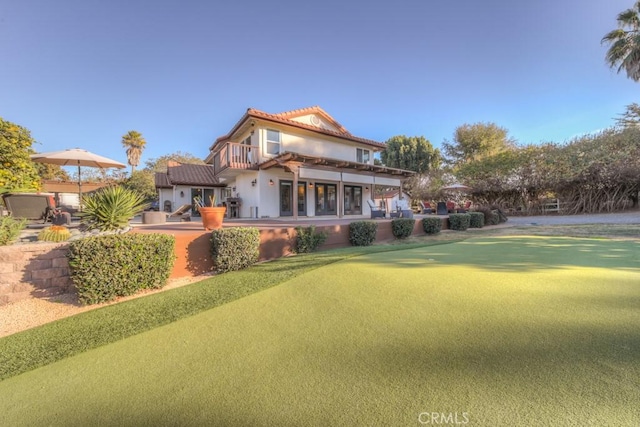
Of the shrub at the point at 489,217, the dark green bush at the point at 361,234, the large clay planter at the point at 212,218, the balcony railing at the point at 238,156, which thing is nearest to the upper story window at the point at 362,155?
the balcony railing at the point at 238,156

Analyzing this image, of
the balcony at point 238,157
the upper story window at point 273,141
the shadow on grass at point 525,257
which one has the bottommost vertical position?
the shadow on grass at point 525,257

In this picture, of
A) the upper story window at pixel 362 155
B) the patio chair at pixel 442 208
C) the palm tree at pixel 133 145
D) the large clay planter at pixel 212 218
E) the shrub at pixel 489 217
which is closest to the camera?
the large clay planter at pixel 212 218

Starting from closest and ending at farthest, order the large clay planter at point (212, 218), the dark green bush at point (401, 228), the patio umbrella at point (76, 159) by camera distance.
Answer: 1. the large clay planter at point (212, 218)
2. the patio umbrella at point (76, 159)
3. the dark green bush at point (401, 228)

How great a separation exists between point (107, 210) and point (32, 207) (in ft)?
18.8

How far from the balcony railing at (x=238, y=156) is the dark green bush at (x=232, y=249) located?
8607 mm

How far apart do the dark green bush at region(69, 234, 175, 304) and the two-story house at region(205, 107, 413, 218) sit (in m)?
7.94

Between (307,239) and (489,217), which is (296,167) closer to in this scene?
(307,239)

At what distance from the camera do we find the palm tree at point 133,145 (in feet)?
107

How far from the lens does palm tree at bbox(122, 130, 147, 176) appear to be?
107ft

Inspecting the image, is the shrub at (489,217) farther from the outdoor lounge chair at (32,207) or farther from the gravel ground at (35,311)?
the outdoor lounge chair at (32,207)

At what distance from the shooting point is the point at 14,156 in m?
8.02

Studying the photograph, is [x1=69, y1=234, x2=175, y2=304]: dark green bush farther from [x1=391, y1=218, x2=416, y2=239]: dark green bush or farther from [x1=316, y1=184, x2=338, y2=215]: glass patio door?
[x1=316, y1=184, x2=338, y2=215]: glass patio door

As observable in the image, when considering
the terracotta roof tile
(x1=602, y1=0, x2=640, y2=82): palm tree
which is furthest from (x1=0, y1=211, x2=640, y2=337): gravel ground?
(x1=602, y1=0, x2=640, y2=82): palm tree

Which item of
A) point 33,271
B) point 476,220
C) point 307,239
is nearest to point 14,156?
point 33,271
